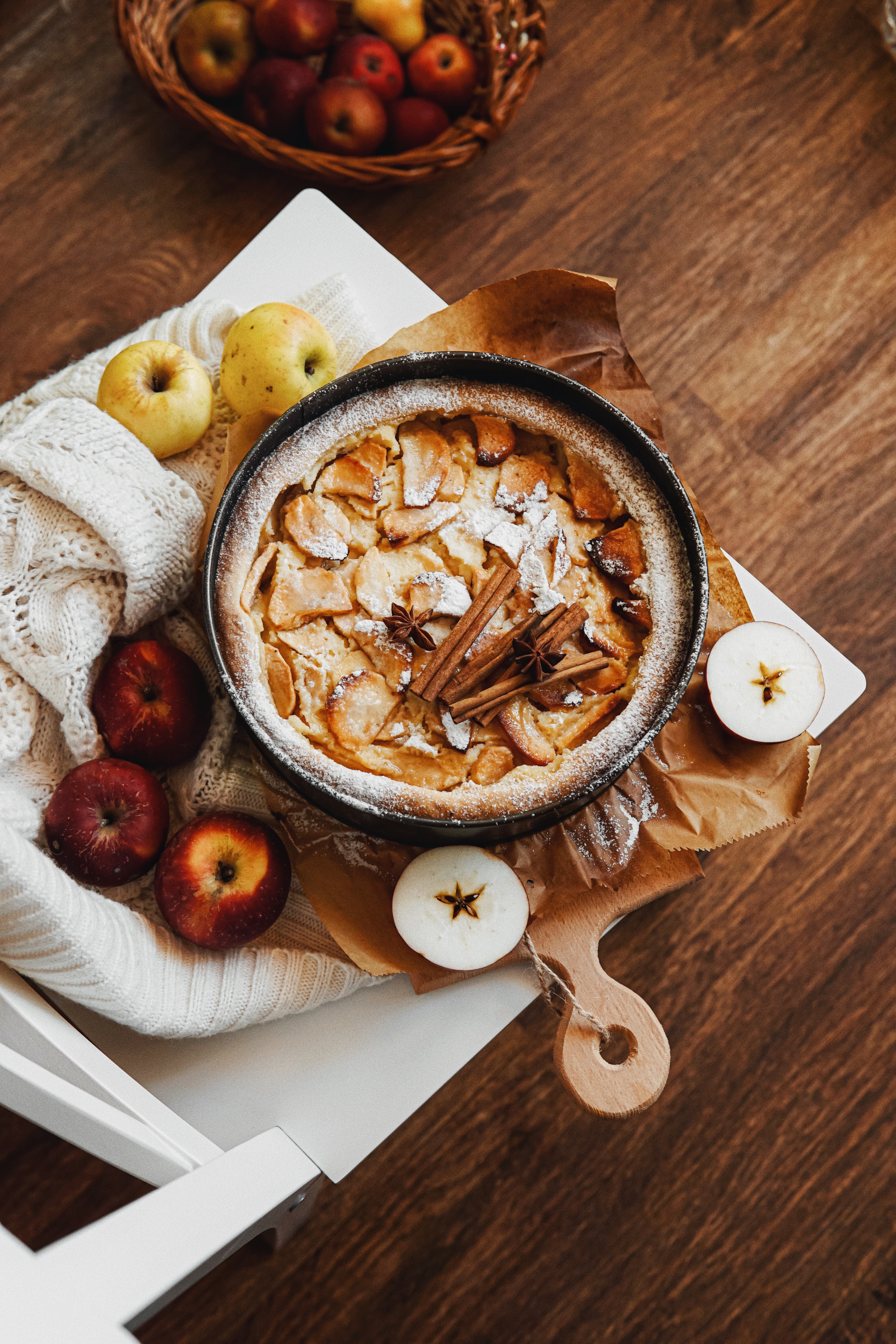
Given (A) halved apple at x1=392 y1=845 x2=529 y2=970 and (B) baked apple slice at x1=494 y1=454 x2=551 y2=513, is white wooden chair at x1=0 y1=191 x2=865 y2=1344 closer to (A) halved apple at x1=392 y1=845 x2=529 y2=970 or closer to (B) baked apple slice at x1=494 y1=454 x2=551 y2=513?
(A) halved apple at x1=392 y1=845 x2=529 y2=970

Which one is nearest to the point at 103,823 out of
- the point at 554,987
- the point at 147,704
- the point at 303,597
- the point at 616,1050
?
the point at 147,704

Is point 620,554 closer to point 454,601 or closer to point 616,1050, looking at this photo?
point 454,601

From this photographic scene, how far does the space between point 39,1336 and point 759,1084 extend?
66.6 inches

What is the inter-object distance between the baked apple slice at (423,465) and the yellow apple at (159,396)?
320 millimetres

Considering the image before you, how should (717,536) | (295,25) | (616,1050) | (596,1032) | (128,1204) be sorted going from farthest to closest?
(717,536) → (295,25) → (616,1050) → (596,1032) → (128,1204)

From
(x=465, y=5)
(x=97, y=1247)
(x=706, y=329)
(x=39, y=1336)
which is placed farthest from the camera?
(x=706, y=329)

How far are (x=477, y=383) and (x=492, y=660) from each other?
1.44 feet

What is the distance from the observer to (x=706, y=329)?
2203mm

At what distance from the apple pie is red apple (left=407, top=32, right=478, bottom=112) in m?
1.00

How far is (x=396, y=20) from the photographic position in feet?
6.61

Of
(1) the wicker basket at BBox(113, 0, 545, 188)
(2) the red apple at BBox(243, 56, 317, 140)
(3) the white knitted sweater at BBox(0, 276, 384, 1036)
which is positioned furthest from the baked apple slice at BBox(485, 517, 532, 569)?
(2) the red apple at BBox(243, 56, 317, 140)

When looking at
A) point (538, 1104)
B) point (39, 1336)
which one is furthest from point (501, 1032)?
point (39, 1336)

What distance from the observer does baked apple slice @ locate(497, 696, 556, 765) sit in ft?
4.29

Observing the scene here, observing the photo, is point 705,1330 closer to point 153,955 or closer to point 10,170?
point 153,955
